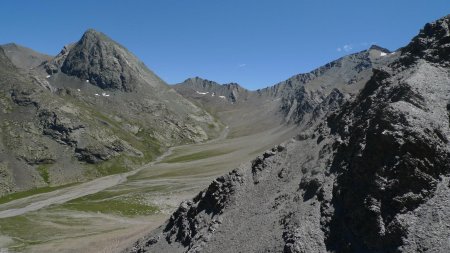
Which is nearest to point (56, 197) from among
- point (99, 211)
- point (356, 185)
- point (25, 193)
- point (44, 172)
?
point (25, 193)

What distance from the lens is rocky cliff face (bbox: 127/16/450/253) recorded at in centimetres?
2389

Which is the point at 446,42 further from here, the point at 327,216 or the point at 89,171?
the point at 89,171

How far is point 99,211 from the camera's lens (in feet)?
334

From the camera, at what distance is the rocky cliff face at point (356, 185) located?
941 inches

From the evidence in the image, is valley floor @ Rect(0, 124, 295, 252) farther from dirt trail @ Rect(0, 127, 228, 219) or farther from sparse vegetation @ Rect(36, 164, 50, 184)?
sparse vegetation @ Rect(36, 164, 50, 184)

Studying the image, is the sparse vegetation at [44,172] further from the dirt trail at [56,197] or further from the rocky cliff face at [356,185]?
the rocky cliff face at [356,185]

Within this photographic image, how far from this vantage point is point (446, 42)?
33.5m

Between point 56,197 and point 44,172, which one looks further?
point 44,172

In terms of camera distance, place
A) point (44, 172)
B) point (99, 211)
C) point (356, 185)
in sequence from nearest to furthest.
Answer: point (356, 185)
point (99, 211)
point (44, 172)

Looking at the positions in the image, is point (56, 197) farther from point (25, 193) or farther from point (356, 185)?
point (356, 185)

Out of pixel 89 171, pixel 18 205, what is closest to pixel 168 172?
pixel 89 171

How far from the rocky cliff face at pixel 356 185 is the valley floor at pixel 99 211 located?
66.4 ft

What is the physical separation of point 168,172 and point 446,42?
144 m

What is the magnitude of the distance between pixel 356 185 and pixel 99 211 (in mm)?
84761
